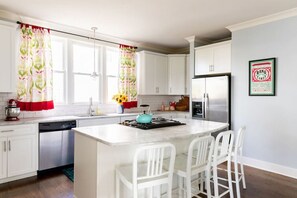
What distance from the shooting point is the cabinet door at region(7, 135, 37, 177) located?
9.73 ft

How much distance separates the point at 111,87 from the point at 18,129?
7.43ft

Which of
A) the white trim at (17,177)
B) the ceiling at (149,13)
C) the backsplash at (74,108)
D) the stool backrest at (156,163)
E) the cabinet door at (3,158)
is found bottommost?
the white trim at (17,177)

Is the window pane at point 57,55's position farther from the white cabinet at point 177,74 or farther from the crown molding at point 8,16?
the white cabinet at point 177,74

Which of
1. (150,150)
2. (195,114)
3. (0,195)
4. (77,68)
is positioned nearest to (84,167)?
(150,150)

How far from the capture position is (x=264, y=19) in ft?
11.4

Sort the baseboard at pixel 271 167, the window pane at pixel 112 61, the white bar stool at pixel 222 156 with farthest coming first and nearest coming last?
the window pane at pixel 112 61 < the baseboard at pixel 271 167 < the white bar stool at pixel 222 156

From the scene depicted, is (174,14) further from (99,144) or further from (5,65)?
(5,65)

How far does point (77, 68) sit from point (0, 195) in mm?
2620

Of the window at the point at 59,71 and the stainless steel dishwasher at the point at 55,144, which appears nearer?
the stainless steel dishwasher at the point at 55,144

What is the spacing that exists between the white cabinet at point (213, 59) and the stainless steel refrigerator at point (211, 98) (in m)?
0.32

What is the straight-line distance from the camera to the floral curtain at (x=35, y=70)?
3449 millimetres

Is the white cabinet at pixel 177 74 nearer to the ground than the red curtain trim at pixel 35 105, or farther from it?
farther from it

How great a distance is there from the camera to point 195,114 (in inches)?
178

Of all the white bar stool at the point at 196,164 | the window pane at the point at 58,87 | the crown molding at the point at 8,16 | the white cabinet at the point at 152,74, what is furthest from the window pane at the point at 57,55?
the white bar stool at the point at 196,164
